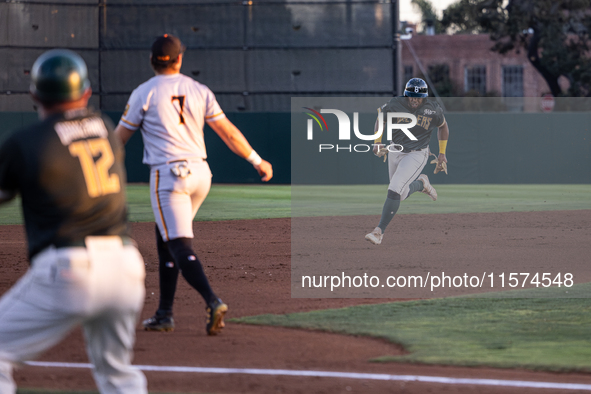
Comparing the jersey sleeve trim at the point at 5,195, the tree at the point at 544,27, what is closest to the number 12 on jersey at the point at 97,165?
the jersey sleeve trim at the point at 5,195

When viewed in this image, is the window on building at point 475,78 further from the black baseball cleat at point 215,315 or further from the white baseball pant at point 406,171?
the black baseball cleat at point 215,315

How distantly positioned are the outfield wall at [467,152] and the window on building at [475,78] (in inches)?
1408

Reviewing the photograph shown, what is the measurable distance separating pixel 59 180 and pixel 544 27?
158 feet

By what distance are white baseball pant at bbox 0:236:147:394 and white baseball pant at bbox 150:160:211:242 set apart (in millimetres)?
2334

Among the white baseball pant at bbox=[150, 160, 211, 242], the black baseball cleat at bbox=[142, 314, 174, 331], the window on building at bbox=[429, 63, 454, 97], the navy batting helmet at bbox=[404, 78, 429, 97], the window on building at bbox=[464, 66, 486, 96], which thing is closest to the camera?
the white baseball pant at bbox=[150, 160, 211, 242]

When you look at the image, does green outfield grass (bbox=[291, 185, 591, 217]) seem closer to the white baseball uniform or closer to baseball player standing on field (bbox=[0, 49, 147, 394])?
the white baseball uniform

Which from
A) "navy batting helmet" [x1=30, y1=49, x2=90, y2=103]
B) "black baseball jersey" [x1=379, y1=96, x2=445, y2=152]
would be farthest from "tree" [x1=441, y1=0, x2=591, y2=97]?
"navy batting helmet" [x1=30, y1=49, x2=90, y2=103]

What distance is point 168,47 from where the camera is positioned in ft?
18.0

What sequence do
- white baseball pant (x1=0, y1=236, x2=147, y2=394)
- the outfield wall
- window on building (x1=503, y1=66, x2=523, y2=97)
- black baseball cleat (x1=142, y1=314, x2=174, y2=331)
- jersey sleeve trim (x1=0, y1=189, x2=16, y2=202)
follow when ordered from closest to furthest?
white baseball pant (x1=0, y1=236, x2=147, y2=394) < jersey sleeve trim (x1=0, y1=189, x2=16, y2=202) < black baseball cleat (x1=142, y1=314, x2=174, y2=331) < the outfield wall < window on building (x1=503, y1=66, x2=523, y2=97)

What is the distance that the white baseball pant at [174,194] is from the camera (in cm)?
539

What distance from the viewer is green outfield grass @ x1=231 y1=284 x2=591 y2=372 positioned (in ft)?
16.2

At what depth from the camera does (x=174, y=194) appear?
540 cm

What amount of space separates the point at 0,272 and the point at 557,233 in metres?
8.53

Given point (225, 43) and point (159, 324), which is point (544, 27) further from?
point (159, 324)
